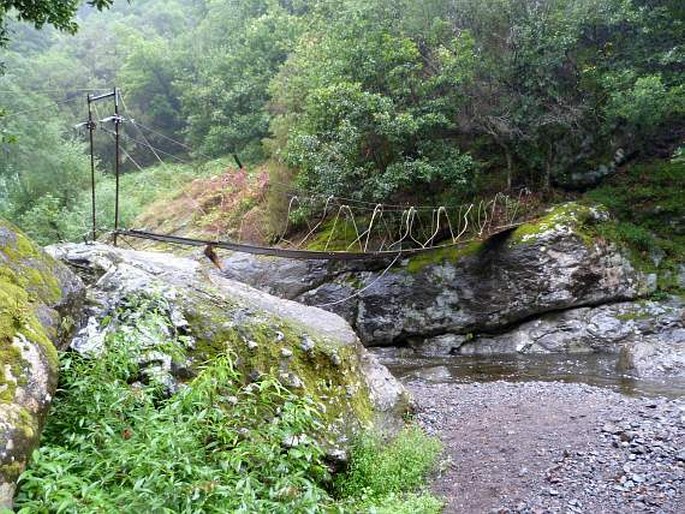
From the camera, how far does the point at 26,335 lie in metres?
2.73

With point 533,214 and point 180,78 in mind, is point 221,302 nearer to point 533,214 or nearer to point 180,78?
point 533,214

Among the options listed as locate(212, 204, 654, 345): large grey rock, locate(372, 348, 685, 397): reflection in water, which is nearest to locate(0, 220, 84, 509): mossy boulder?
locate(372, 348, 685, 397): reflection in water

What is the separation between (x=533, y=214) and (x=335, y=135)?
4.49 meters

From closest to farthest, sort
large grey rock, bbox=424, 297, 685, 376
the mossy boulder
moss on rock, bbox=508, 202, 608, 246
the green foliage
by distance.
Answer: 1. the mossy boulder
2. the green foliage
3. large grey rock, bbox=424, 297, 685, 376
4. moss on rock, bbox=508, 202, 608, 246

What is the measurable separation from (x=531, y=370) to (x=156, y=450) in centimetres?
769

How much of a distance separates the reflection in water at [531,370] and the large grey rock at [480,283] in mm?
830

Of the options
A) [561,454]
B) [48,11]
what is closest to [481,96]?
[561,454]

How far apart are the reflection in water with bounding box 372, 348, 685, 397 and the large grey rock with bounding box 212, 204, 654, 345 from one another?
83 cm

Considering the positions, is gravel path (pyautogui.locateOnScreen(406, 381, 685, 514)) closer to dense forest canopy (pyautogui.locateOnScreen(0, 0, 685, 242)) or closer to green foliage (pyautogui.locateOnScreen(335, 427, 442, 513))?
green foliage (pyautogui.locateOnScreen(335, 427, 442, 513))

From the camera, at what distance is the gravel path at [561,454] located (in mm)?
3758

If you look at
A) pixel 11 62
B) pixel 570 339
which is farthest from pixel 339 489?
pixel 11 62

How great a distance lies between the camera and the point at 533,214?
1105 cm

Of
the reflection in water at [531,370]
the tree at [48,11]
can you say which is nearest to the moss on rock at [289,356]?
the tree at [48,11]

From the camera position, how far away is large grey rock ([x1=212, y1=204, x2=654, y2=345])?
1002cm
